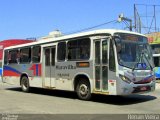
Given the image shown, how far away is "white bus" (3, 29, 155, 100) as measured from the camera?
534 inches

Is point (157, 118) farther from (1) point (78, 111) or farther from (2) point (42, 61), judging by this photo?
(2) point (42, 61)

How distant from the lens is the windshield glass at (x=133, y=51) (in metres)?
13.6

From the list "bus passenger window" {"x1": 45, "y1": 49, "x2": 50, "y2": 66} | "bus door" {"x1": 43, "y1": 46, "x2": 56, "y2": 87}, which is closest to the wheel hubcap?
"bus door" {"x1": 43, "y1": 46, "x2": 56, "y2": 87}

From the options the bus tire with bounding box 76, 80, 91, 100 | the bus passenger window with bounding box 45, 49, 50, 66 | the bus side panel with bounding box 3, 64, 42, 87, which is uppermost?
the bus passenger window with bounding box 45, 49, 50, 66

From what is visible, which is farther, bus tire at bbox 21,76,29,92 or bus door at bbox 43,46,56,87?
Result: bus tire at bbox 21,76,29,92

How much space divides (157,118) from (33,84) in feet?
33.1

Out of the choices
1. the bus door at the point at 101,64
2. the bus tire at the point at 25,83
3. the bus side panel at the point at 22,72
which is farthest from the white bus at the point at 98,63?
the bus tire at the point at 25,83

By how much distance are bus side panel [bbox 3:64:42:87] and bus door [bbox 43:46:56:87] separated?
60 centimetres

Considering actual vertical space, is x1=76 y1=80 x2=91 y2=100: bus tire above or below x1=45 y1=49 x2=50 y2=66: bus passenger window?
below

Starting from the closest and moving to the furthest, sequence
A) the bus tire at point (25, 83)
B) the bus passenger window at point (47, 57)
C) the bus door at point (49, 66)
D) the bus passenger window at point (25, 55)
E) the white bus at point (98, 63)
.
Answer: the white bus at point (98, 63), the bus door at point (49, 66), the bus passenger window at point (47, 57), the bus passenger window at point (25, 55), the bus tire at point (25, 83)

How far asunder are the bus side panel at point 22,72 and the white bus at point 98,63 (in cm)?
14

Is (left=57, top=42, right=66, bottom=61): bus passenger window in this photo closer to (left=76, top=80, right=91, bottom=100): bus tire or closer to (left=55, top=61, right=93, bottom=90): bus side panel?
(left=55, top=61, right=93, bottom=90): bus side panel

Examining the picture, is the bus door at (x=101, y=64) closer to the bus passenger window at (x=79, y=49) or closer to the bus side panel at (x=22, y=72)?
the bus passenger window at (x=79, y=49)

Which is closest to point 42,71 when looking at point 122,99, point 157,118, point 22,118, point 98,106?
point 122,99
